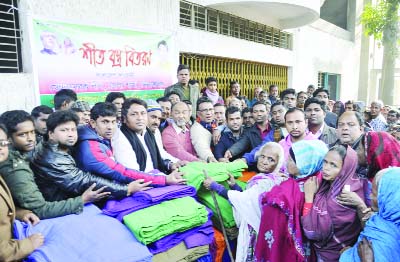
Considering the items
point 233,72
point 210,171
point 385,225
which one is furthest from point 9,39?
point 233,72

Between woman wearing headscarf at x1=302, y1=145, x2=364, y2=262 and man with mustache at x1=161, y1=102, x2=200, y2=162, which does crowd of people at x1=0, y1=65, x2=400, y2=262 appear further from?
man with mustache at x1=161, y1=102, x2=200, y2=162

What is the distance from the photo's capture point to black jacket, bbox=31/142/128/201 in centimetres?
195

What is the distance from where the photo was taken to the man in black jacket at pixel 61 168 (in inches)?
77.0

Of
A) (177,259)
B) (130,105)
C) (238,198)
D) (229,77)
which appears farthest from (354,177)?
(229,77)

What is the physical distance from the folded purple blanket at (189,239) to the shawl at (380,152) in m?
1.17

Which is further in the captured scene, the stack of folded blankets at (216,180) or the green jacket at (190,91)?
the green jacket at (190,91)

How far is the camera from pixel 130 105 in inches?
105

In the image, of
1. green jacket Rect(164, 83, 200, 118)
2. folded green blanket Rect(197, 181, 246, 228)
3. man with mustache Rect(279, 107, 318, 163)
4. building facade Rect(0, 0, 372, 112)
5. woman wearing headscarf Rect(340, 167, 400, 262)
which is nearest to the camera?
woman wearing headscarf Rect(340, 167, 400, 262)

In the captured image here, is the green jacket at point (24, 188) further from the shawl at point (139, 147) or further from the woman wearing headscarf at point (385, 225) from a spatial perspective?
the woman wearing headscarf at point (385, 225)

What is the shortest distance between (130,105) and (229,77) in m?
5.53

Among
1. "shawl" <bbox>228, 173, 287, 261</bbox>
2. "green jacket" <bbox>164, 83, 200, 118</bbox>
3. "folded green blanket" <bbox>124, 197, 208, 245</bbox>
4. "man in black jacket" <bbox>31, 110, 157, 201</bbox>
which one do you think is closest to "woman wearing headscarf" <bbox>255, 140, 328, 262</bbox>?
"shawl" <bbox>228, 173, 287, 261</bbox>

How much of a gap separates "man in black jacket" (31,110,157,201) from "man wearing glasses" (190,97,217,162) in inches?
52.8

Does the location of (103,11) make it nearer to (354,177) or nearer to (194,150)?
(194,150)

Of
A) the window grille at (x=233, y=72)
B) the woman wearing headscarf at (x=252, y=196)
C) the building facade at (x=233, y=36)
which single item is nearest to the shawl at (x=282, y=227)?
the woman wearing headscarf at (x=252, y=196)
